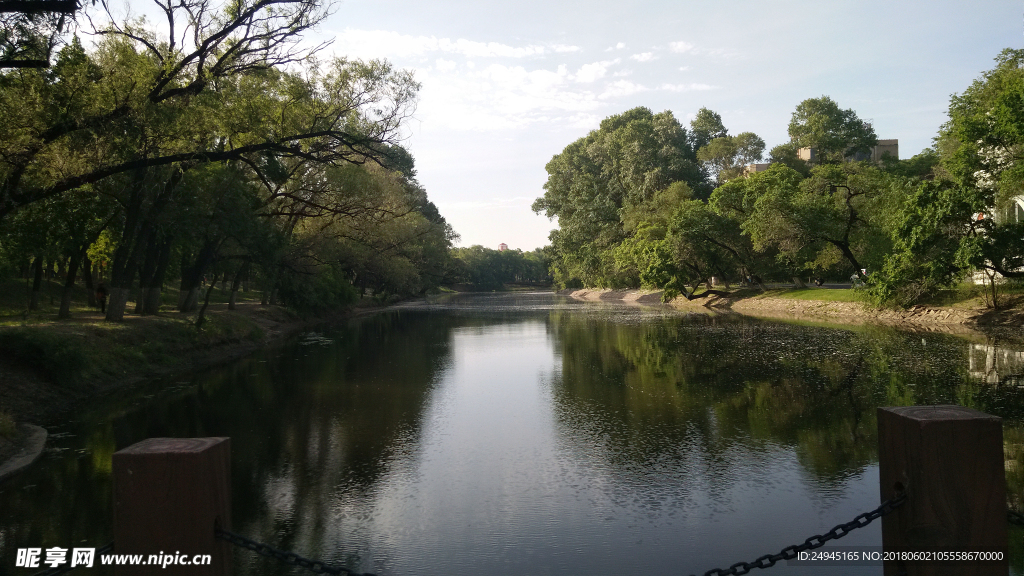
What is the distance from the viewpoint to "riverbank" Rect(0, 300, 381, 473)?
1418cm

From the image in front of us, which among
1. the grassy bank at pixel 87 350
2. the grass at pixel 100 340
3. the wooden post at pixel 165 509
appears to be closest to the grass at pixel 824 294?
the grassy bank at pixel 87 350

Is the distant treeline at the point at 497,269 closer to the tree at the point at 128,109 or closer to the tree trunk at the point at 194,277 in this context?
the tree trunk at the point at 194,277

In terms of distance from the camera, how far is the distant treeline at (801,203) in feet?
87.5

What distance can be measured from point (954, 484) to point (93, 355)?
64.5 ft

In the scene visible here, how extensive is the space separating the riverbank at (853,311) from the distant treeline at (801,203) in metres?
0.85

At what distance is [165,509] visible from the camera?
127 inches

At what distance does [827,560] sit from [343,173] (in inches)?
1198

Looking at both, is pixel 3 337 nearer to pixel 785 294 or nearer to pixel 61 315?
pixel 61 315

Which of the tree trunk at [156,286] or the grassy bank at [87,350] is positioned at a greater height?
the tree trunk at [156,286]

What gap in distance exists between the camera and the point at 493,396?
1612 cm

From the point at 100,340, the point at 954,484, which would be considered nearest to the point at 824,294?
the point at 100,340

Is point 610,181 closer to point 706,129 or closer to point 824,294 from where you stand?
point 706,129

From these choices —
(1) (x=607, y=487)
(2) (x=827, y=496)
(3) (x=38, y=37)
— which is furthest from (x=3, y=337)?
(2) (x=827, y=496)

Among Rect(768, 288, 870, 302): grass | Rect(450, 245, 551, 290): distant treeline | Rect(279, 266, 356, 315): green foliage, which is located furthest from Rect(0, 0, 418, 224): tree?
Rect(450, 245, 551, 290): distant treeline
